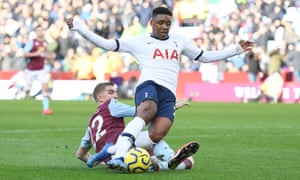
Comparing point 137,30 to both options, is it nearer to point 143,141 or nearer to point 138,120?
point 143,141

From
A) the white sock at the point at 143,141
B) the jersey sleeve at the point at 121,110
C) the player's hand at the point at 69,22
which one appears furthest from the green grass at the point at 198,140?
the player's hand at the point at 69,22

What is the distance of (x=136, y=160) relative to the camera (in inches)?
388

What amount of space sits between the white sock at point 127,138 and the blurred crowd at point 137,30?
81.6 ft

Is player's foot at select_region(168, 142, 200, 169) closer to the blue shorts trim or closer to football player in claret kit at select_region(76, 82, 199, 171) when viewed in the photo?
football player in claret kit at select_region(76, 82, 199, 171)

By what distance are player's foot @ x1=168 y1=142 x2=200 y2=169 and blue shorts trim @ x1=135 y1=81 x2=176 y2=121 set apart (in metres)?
0.56

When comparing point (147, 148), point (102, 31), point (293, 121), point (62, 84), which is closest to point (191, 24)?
point (102, 31)

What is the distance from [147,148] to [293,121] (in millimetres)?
11501

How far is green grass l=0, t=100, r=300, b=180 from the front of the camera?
9953 millimetres

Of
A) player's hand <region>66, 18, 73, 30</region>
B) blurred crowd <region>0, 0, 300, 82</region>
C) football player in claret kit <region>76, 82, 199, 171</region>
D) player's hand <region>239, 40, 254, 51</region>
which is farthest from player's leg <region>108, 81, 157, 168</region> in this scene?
blurred crowd <region>0, 0, 300, 82</region>

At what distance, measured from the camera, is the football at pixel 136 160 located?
9828 mm

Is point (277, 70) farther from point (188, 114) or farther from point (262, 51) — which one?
point (188, 114)

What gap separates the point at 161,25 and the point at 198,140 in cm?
503

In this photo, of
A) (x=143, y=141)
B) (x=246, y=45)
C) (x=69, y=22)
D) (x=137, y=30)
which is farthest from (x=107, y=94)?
(x=137, y=30)

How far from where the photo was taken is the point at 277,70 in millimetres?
34531
